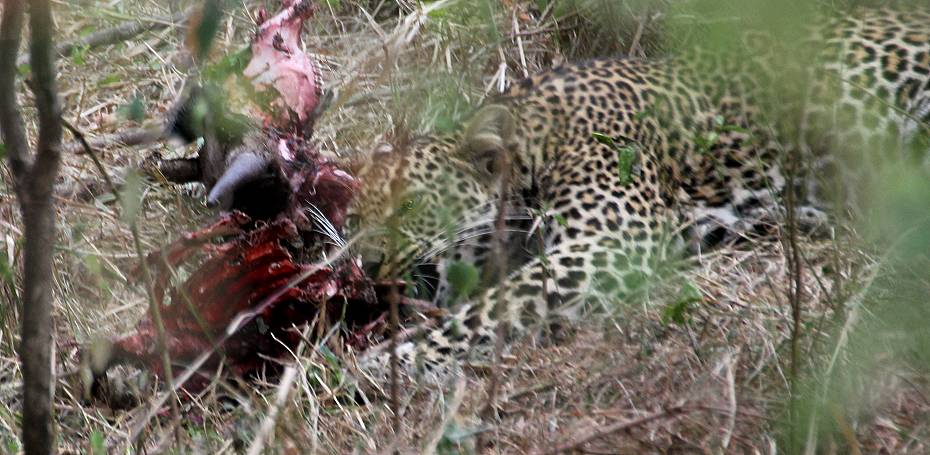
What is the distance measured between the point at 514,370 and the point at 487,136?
2.07m

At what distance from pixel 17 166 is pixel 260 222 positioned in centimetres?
263

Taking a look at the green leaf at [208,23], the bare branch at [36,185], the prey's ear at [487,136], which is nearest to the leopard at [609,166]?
the prey's ear at [487,136]

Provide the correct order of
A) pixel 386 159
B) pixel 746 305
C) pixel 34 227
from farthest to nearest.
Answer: pixel 386 159 → pixel 746 305 → pixel 34 227

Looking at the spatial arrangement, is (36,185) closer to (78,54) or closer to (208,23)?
(208,23)

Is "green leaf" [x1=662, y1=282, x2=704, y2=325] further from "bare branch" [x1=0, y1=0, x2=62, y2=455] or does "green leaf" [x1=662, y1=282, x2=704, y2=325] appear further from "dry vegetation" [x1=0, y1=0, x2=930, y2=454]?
"bare branch" [x1=0, y1=0, x2=62, y2=455]

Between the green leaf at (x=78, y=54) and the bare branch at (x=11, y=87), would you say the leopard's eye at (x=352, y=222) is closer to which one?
the green leaf at (x=78, y=54)

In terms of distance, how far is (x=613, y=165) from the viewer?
6.21 meters

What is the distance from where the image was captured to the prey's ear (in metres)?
5.90

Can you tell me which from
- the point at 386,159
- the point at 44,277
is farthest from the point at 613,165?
the point at 44,277

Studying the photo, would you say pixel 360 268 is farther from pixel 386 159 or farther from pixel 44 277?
pixel 44 277

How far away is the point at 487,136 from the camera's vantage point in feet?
19.7

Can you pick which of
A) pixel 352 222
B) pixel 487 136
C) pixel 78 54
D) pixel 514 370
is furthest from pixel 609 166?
pixel 78 54

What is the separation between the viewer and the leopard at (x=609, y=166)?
5.60 m

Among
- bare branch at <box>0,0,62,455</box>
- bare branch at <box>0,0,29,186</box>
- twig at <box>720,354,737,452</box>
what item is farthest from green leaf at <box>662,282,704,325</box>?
bare branch at <box>0,0,29,186</box>
